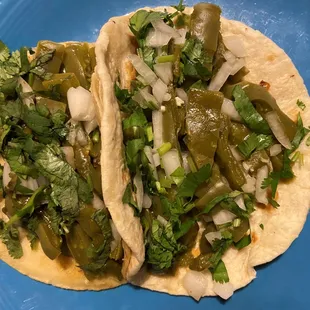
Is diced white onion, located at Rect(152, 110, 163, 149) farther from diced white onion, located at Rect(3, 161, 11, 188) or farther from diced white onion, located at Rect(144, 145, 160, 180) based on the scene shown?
diced white onion, located at Rect(3, 161, 11, 188)

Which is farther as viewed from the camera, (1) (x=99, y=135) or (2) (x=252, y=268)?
(2) (x=252, y=268)

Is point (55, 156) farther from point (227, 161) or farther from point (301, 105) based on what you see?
point (301, 105)

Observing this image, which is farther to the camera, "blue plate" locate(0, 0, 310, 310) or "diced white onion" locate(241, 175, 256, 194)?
"blue plate" locate(0, 0, 310, 310)

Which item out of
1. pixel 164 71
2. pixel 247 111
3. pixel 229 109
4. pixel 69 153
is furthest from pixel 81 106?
pixel 247 111

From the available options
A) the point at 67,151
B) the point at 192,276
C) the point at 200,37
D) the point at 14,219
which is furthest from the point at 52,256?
the point at 200,37

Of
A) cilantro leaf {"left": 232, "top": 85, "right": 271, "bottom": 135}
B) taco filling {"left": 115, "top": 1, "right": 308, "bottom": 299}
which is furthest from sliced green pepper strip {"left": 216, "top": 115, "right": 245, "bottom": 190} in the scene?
cilantro leaf {"left": 232, "top": 85, "right": 271, "bottom": 135}

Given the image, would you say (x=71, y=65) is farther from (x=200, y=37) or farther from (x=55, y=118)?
(x=200, y=37)
